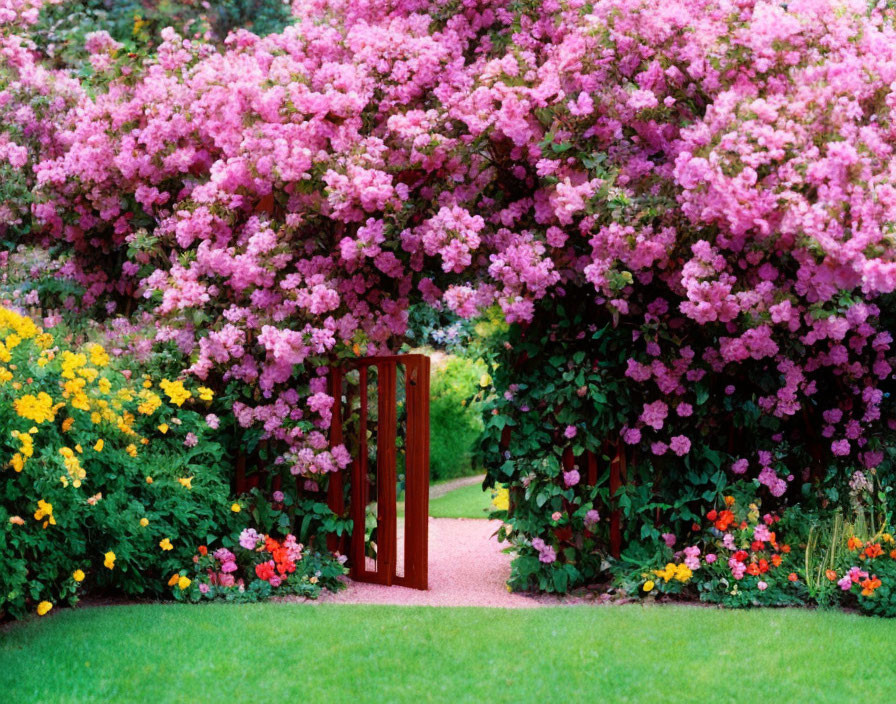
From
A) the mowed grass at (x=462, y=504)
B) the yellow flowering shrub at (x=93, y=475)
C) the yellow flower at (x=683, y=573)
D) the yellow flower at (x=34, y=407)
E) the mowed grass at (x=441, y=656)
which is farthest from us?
the mowed grass at (x=462, y=504)

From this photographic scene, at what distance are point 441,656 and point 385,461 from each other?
2.35 m

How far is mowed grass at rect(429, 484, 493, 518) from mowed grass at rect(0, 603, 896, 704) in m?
4.68

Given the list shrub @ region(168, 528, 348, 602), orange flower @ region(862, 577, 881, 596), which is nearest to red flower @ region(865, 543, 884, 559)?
orange flower @ region(862, 577, 881, 596)

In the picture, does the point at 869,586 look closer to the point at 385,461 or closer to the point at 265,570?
the point at 385,461

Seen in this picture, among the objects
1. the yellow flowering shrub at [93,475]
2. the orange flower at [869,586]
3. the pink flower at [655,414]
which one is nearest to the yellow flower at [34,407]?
the yellow flowering shrub at [93,475]

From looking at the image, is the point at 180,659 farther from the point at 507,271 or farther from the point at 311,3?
the point at 311,3

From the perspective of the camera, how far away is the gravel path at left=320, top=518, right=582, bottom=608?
6508 mm

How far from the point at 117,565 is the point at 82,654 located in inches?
39.3

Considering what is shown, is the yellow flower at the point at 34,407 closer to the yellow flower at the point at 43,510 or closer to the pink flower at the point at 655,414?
the yellow flower at the point at 43,510

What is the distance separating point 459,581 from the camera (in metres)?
7.37

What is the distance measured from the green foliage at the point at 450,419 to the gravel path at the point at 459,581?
3.55 metres

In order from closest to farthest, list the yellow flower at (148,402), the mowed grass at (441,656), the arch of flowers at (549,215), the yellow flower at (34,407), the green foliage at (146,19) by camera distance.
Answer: the mowed grass at (441,656), the yellow flower at (34,407), the arch of flowers at (549,215), the yellow flower at (148,402), the green foliage at (146,19)

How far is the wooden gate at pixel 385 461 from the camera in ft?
22.6

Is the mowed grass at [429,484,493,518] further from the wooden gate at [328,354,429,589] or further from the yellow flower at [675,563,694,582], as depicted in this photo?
the yellow flower at [675,563,694,582]
